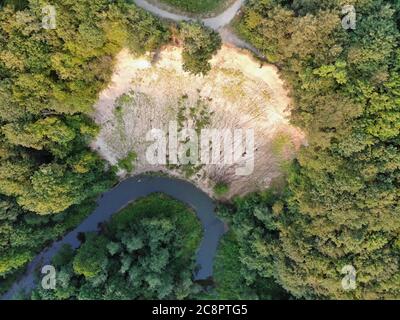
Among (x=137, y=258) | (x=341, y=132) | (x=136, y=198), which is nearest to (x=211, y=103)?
(x=341, y=132)

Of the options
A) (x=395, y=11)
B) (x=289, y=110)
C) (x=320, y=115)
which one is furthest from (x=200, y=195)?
(x=395, y=11)

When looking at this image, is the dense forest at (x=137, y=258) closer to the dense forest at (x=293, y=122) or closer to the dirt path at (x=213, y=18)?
the dense forest at (x=293, y=122)

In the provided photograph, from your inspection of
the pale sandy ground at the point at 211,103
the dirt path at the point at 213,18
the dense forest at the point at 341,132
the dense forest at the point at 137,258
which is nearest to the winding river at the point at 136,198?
the dense forest at the point at 137,258

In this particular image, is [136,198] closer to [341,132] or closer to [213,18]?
[213,18]
